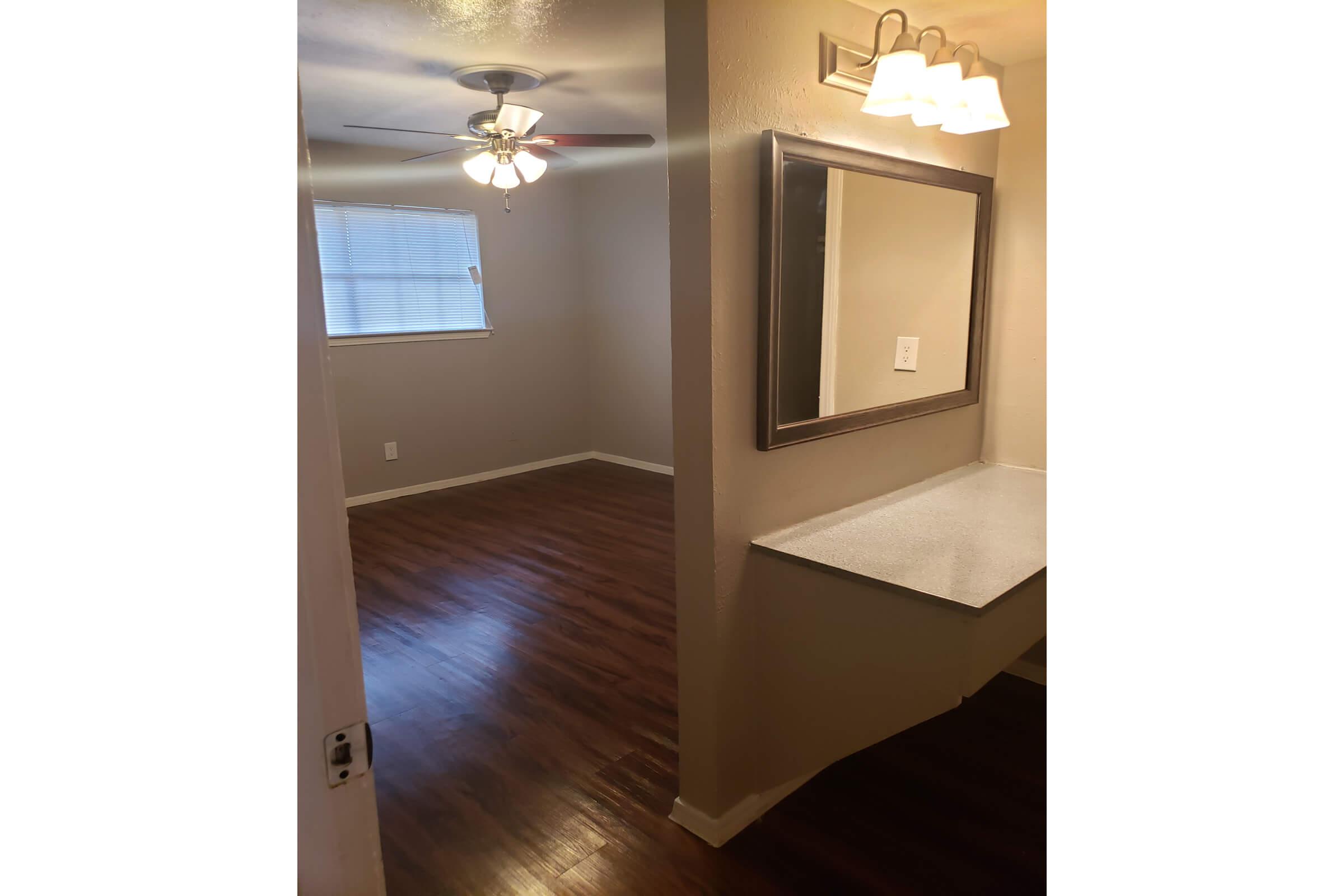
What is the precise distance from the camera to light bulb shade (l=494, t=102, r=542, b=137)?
2979 millimetres

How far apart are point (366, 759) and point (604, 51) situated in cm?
276

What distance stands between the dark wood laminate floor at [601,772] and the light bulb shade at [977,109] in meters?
1.75

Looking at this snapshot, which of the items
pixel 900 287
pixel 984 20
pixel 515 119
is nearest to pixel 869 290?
pixel 900 287

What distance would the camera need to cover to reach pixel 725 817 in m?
1.91

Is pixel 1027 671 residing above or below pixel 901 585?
below

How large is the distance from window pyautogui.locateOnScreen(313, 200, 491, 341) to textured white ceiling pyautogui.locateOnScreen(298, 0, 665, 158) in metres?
0.65

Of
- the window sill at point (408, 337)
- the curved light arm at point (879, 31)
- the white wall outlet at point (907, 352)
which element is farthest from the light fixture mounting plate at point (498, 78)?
the window sill at point (408, 337)

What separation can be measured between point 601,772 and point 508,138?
2487mm

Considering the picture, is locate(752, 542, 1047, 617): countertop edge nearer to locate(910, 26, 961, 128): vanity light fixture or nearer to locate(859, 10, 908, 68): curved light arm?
locate(910, 26, 961, 128): vanity light fixture

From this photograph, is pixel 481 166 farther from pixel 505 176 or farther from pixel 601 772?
pixel 601 772

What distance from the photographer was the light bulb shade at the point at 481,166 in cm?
332

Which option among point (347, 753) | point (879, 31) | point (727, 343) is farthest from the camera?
point (879, 31)
